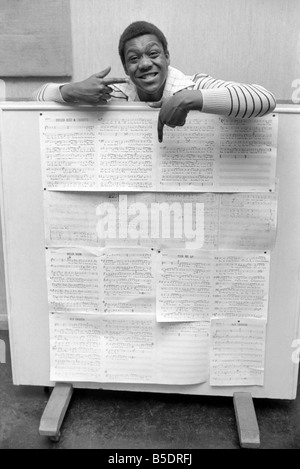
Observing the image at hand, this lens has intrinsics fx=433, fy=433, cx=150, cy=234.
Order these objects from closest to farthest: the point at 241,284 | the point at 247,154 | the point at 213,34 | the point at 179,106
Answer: the point at 179,106
the point at 247,154
the point at 241,284
the point at 213,34

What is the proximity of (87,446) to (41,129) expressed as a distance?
944mm

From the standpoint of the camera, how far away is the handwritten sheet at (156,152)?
1.19 metres

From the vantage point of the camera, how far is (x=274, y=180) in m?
1.22

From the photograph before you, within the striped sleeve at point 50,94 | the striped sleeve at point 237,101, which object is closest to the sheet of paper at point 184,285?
the striped sleeve at point 237,101

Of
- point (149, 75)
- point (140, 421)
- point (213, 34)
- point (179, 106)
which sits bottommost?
point (140, 421)

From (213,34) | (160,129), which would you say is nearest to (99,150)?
(160,129)

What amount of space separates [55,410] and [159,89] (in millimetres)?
1040

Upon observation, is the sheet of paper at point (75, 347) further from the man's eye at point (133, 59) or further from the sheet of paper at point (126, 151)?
the man's eye at point (133, 59)

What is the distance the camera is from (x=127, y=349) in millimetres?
1368

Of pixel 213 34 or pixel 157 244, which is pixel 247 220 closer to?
pixel 157 244

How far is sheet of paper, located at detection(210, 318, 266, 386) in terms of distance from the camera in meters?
1.33

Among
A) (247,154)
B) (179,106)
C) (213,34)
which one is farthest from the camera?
(213,34)

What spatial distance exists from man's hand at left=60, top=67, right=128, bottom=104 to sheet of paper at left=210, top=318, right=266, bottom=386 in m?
0.73

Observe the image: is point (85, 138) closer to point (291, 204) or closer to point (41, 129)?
point (41, 129)
